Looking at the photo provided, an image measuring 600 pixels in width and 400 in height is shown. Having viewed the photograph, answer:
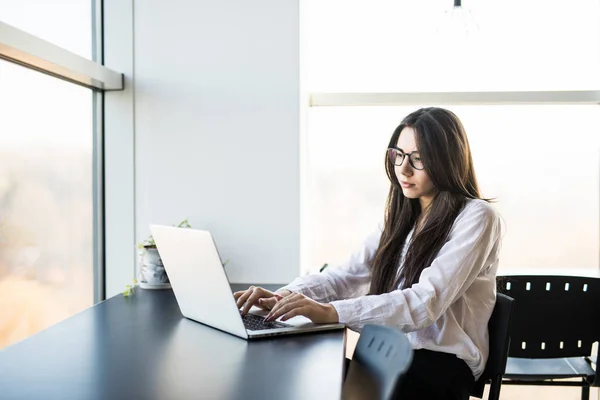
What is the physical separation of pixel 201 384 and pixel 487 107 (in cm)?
222

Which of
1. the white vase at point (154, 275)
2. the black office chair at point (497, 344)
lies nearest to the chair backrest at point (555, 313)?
the black office chair at point (497, 344)

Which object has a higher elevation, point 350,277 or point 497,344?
point 350,277

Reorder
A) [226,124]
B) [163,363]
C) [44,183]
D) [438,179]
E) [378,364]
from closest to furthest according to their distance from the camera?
1. [378,364]
2. [163,363]
3. [438,179]
4. [44,183]
5. [226,124]

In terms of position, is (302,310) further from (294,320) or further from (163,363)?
(163,363)

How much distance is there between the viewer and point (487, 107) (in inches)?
124

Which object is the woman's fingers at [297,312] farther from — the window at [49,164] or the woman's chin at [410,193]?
the window at [49,164]

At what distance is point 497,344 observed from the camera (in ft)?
6.19

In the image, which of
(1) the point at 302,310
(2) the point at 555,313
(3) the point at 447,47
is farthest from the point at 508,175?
(1) the point at 302,310

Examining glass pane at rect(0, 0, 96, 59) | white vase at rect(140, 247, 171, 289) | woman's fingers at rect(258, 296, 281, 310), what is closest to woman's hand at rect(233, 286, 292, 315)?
woman's fingers at rect(258, 296, 281, 310)

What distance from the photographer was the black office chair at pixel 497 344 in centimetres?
185

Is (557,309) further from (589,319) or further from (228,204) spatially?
(228,204)

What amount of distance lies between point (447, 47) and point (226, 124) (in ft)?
3.55

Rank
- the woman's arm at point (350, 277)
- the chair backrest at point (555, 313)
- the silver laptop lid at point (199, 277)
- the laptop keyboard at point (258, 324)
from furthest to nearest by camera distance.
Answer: the chair backrest at point (555, 313), the woman's arm at point (350, 277), the laptop keyboard at point (258, 324), the silver laptop lid at point (199, 277)

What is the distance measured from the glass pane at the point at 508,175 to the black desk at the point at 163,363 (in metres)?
1.43
